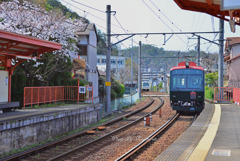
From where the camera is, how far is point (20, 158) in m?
8.73

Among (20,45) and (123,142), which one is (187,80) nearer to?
(123,142)

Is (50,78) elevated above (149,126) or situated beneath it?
elevated above

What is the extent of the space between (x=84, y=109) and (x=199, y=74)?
7.55 metres

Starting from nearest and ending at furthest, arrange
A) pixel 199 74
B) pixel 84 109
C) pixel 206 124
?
1. pixel 206 124
2. pixel 84 109
3. pixel 199 74

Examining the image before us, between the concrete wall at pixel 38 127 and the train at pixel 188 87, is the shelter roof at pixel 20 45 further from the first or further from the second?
the train at pixel 188 87

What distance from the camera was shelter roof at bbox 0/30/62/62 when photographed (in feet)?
34.5

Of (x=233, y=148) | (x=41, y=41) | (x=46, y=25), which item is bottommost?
(x=233, y=148)

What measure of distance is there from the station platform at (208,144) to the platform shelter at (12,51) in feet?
23.5

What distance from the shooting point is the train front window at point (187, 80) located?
17.4 meters

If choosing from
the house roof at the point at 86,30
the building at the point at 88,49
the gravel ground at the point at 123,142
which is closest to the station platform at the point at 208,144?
the gravel ground at the point at 123,142

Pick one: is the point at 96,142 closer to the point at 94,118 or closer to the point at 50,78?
the point at 94,118

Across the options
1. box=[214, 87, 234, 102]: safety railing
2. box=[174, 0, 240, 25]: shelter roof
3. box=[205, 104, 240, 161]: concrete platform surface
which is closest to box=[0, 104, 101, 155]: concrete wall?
box=[205, 104, 240, 161]: concrete platform surface

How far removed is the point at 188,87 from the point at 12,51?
10473mm

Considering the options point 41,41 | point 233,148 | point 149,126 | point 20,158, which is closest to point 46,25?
point 41,41
